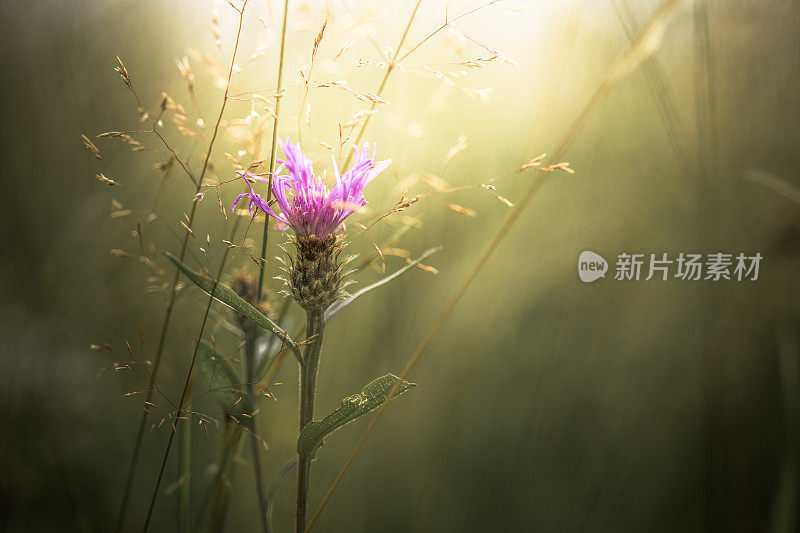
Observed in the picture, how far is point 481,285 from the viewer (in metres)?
0.78

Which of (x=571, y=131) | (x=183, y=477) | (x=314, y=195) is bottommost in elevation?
(x=183, y=477)

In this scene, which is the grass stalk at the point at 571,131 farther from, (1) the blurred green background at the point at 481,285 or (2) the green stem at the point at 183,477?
(2) the green stem at the point at 183,477

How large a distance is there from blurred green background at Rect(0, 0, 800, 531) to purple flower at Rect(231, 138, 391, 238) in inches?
10.4

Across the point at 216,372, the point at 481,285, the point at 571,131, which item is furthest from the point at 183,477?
the point at 571,131

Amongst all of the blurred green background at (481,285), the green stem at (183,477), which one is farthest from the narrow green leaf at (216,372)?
the blurred green background at (481,285)

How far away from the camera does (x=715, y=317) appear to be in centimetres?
79

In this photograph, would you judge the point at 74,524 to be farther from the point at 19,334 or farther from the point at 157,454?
the point at 19,334

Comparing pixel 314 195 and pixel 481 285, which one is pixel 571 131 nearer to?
pixel 481 285

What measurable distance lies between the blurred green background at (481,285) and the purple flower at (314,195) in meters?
0.26

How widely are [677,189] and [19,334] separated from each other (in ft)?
3.36

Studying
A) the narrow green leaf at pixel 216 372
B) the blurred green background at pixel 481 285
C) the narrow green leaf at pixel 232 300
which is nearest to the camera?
the narrow green leaf at pixel 232 300

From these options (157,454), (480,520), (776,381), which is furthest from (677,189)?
(157,454)

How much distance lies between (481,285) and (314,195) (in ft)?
1.26

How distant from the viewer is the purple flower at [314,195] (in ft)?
1.44
